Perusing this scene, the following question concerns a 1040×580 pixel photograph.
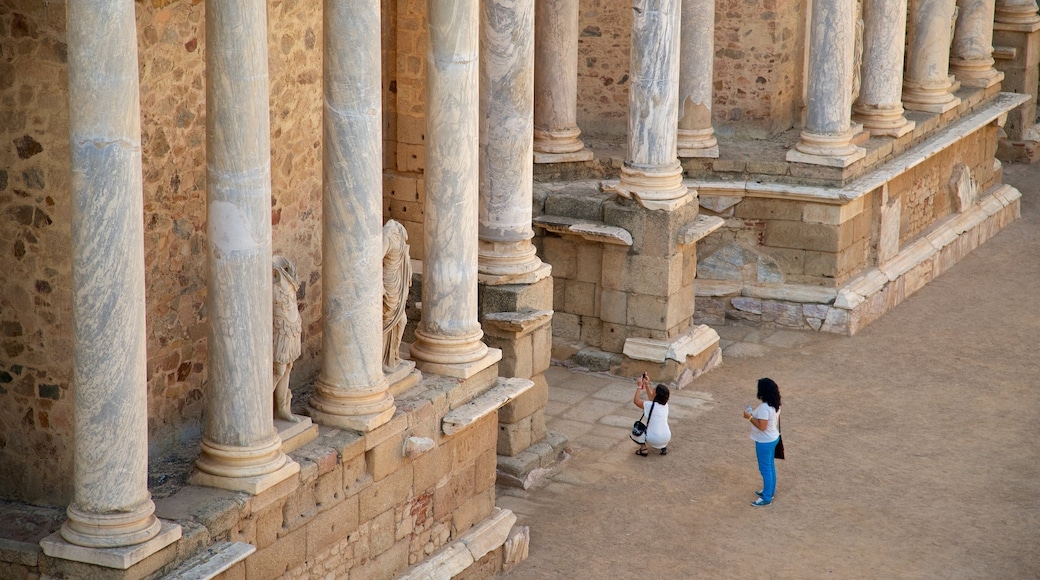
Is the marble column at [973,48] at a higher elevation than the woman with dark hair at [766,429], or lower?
higher

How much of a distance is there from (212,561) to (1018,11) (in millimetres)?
17781

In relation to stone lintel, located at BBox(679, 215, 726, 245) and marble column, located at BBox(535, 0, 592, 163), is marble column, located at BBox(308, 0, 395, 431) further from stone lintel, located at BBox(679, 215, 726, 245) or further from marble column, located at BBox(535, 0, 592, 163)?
marble column, located at BBox(535, 0, 592, 163)

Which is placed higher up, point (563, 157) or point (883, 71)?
point (883, 71)

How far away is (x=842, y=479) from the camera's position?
493 inches

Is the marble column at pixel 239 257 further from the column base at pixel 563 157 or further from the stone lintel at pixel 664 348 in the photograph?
the column base at pixel 563 157

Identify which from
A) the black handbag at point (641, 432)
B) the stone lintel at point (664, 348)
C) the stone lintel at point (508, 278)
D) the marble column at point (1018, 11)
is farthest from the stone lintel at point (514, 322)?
the marble column at point (1018, 11)

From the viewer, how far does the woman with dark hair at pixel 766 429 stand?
11.7 m

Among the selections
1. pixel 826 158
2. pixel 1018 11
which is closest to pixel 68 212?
pixel 826 158

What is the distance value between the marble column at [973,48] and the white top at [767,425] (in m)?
9.76

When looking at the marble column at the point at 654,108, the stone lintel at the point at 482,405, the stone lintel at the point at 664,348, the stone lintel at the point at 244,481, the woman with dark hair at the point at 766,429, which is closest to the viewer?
the stone lintel at the point at 244,481

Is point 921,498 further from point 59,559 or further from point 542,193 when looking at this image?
point 59,559

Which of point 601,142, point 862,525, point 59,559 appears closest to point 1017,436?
point 862,525

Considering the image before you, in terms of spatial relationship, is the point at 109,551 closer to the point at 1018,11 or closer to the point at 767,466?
the point at 767,466

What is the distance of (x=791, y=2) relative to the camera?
16.9 metres
